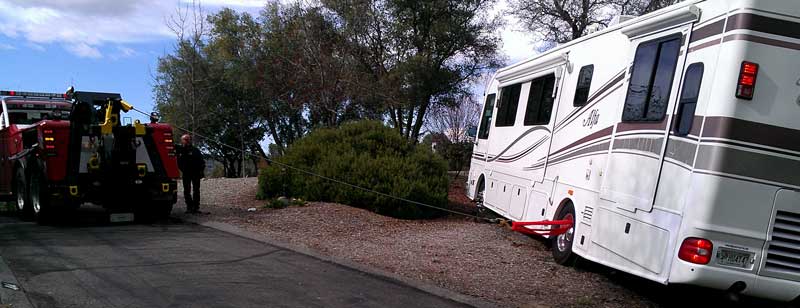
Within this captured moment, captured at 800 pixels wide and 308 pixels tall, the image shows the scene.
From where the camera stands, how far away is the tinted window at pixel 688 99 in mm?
6195

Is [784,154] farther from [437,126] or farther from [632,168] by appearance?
[437,126]

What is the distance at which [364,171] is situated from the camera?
12594 millimetres

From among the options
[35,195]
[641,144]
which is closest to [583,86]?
[641,144]

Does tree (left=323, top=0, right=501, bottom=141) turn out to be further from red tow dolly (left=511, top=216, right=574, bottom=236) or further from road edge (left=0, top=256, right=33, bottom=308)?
road edge (left=0, top=256, right=33, bottom=308)

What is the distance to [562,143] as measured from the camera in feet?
30.7

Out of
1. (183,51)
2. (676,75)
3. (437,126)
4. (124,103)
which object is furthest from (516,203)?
(183,51)

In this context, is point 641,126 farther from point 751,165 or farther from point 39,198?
point 39,198

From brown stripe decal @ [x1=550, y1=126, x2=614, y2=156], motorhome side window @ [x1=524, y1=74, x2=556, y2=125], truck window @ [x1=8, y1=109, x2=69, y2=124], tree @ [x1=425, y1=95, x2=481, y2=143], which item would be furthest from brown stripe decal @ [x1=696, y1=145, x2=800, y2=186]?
tree @ [x1=425, y1=95, x2=481, y2=143]

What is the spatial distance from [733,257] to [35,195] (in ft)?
34.0

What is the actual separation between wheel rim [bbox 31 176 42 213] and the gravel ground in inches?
103

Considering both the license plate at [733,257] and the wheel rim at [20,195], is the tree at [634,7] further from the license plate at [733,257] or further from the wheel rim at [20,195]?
the wheel rim at [20,195]

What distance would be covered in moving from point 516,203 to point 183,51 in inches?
665

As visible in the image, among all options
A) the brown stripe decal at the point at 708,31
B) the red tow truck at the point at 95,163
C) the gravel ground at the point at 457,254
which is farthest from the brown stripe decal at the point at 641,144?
the red tow truck at the point at 95,163

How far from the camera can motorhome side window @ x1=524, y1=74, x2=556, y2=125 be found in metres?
10.2
